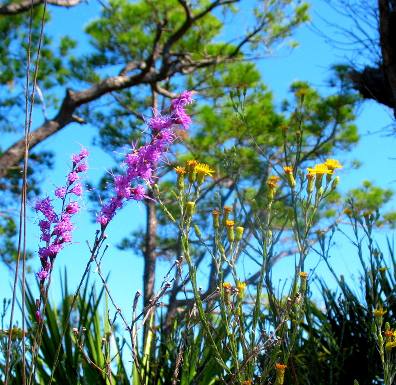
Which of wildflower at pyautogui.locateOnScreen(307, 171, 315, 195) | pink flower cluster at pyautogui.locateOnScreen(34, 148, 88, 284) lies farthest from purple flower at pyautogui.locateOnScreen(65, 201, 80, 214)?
wildflower at pyautogui.locateOnScreen(307, 171, 315, 195)

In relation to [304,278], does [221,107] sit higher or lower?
higher

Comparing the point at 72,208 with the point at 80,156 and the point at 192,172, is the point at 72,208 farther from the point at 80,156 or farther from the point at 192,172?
the point at 192,172

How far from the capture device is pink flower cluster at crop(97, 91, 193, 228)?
4.65 feet

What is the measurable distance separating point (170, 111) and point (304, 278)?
597mm

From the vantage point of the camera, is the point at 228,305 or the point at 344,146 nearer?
the point at 228,305

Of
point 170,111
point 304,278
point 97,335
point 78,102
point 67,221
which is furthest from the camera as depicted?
point 78,102

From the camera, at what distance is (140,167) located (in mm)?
1434

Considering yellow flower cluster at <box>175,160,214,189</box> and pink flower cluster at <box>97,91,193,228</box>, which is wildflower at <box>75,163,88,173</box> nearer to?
pink flower cluster at <box>97,91,193,228</box>

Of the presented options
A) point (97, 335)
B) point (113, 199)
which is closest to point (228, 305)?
point (113, 199)

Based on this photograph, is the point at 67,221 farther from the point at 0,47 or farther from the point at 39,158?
the point at 0,47

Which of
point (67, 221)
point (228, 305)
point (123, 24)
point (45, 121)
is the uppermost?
point (123, 24)

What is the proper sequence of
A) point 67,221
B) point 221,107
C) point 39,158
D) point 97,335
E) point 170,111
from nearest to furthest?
point 67,221 < point 170,111 < point 97,335 < point 39,158 < point 221,107

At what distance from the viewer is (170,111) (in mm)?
1580

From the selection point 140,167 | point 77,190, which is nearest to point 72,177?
point 77,190
